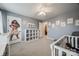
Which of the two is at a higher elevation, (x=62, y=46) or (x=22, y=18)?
(x=22, y=18)

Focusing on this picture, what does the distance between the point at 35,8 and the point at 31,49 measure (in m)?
0.66

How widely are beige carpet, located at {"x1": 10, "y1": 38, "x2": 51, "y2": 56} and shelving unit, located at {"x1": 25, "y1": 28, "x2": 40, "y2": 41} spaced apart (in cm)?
9

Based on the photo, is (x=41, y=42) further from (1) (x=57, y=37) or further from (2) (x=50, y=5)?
(2) (x=50, y=5)

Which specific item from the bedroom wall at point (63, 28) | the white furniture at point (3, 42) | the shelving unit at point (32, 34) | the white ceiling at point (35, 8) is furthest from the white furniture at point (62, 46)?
the white furniture at point (3, 42)

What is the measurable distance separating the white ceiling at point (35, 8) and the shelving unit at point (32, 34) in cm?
22

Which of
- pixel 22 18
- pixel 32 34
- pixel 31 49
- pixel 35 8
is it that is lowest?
pixel 31 49

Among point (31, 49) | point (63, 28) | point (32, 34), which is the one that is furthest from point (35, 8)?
point (31, 49)

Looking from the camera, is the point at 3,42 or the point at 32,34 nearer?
the point at 3,42

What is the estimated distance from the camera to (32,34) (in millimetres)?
1744

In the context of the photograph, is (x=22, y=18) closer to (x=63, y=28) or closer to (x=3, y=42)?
(x=3, y=42)

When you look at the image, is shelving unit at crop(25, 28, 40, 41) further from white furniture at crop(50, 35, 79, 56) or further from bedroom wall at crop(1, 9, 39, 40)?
white furniture at crop(50, 35, 79, 56)

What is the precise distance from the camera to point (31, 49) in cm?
167

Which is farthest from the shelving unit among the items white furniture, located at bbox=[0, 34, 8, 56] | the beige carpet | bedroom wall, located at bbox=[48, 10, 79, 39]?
white furniture, located at bbox=[0, 34, 8, 56]

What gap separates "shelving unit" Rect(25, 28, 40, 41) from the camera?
1729 mm
